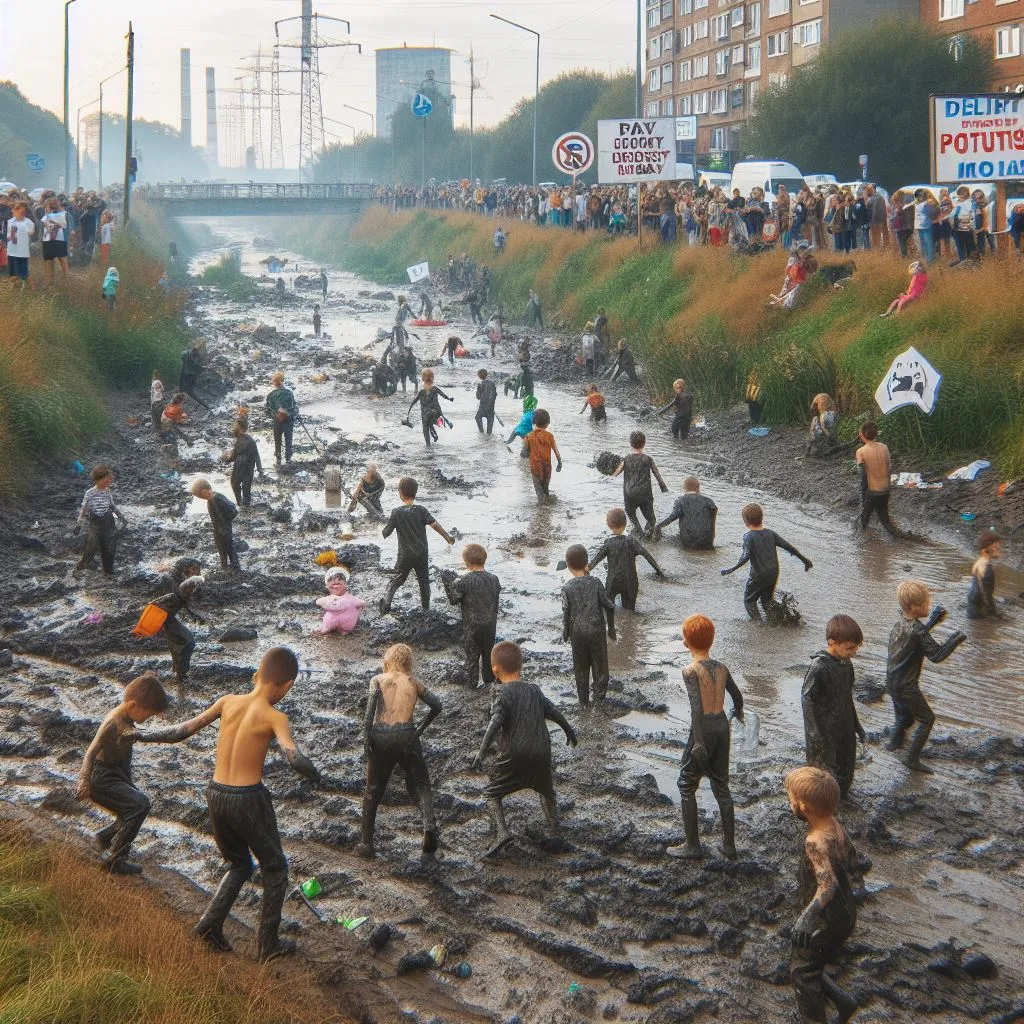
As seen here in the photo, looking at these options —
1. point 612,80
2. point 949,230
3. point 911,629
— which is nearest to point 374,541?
point 911,629

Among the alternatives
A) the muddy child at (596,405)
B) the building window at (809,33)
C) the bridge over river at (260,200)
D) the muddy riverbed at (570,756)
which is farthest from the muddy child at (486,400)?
the bridge over river at (260,200)

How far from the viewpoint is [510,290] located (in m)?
47.5

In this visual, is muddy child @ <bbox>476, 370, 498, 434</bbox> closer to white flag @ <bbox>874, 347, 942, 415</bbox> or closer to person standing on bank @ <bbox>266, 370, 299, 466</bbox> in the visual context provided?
person standing on bank @ <bbox>266, 370, 299, 466</bbox>

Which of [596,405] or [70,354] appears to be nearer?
[70,354]

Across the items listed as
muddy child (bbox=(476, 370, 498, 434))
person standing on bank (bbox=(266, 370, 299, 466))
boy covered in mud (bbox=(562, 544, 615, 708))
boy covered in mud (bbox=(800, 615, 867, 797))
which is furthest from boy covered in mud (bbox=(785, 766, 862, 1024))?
muddy child (bbox=(476, 370, 498, 434))

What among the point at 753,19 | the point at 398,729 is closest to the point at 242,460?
the point at 398,729

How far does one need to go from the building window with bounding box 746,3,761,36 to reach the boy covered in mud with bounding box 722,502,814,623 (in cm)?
7209

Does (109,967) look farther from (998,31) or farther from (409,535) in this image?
(998,31)

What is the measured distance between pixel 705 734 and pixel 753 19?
259 ft

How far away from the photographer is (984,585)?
13.1 metres

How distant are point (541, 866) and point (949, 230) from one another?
2024cm

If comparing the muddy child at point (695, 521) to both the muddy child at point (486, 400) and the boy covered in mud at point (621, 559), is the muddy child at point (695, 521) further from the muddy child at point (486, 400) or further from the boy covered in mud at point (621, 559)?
the muddy child at point (486, 400)

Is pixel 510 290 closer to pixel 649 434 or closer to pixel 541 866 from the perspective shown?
pixel 649 434

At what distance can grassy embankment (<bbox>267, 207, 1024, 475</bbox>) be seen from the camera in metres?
19.9
